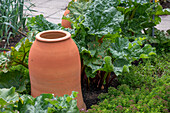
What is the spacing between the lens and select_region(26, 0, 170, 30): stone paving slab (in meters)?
6.52

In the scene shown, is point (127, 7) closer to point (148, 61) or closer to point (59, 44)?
point (148, 61)

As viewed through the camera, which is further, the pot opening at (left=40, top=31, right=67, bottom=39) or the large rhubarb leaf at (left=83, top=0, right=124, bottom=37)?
the large rhubarb leaf at (left=83, top=0, right=124, bottom=37)

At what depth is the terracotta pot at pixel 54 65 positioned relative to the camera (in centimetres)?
264

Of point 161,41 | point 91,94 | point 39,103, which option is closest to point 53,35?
point 39,103

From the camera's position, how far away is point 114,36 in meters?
3.33

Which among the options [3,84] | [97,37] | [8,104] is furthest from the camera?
[97,37]

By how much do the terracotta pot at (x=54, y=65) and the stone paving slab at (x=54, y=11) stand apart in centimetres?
385

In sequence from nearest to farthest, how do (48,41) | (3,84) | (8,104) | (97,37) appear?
(8,104)
(48,41)
(3,84)
(97,37)

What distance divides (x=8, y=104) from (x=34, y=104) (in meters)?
0.28

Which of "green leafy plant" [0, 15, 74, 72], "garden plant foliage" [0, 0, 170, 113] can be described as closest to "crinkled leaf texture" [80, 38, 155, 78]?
"garden plant foliage" [0, 0, 170, 113]

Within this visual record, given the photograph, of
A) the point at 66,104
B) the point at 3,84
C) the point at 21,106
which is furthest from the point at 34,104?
the point at 3,84

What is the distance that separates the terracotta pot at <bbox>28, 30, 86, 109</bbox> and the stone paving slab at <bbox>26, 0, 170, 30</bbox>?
12.6 ft

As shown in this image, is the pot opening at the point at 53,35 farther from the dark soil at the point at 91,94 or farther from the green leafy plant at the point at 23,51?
the dark soil at the point at 91,94

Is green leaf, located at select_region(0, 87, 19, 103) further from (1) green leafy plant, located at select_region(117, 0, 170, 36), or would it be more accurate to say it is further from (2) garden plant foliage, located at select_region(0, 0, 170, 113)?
(1) green leafy plant, located at select_region(117, 0, 170, 36)
